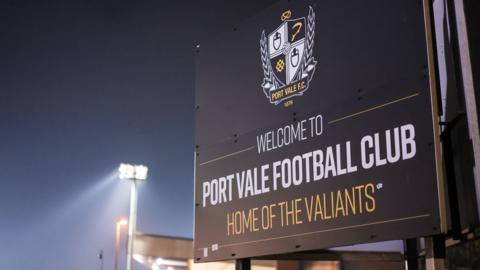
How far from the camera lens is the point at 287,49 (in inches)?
109

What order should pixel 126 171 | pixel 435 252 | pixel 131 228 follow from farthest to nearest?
pixel 126 171 < pixel 131 228 < pixel 435 252

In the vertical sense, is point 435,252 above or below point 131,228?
below

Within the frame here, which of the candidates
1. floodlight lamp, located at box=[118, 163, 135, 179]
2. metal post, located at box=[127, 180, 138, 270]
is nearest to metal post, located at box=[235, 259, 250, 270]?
metal post, located at box=[127, 180, 138, 270]

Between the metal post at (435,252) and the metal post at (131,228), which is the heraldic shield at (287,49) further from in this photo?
the metal post at (131,228)

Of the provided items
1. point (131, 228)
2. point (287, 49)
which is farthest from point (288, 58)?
point (131, 228)

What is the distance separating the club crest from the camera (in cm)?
269

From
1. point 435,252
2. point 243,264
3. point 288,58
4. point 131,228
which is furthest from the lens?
point 131,228

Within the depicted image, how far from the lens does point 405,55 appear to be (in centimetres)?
222

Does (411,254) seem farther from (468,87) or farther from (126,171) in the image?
(126,171)

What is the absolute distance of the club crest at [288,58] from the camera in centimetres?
269

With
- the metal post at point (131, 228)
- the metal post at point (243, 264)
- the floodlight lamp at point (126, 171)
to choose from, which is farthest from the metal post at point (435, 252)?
the floodlight lamp at point (126, 171)

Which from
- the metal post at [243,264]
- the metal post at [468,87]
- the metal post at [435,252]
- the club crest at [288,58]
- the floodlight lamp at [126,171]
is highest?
the floodlight lamp at [126,171]

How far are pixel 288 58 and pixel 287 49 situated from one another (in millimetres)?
42

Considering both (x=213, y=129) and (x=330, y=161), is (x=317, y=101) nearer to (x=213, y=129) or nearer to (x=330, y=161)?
→ (x=330, y=161)
